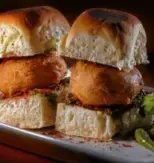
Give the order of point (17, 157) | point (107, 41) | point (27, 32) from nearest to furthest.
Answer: point (107, 41) < point (17, 157) < point (27, 32)

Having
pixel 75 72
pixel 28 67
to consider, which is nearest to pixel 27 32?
pixel 28 67

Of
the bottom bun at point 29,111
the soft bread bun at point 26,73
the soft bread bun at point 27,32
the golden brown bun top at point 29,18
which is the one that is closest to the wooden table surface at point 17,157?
the bottom bun at point 29,111

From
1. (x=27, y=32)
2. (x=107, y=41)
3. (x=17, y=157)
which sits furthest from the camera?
(x=27, y=32)

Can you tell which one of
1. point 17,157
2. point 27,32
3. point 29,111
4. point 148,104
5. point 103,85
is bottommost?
point 17,157

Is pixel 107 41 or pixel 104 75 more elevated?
pixel 107 41

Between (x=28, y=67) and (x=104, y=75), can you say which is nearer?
(x=104, y=75)

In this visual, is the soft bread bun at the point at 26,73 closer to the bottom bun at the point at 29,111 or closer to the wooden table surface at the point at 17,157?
the bottom bun at the point at 29,111

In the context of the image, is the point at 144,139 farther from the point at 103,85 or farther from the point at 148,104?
the point at 103,85

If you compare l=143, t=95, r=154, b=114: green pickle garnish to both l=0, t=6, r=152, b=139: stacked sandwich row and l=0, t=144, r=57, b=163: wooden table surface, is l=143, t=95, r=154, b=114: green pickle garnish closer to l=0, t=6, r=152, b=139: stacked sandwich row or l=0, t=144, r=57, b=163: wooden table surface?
l=0, t=6, r=152, b=139: stacked sandwich row
